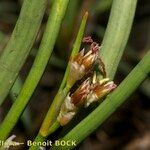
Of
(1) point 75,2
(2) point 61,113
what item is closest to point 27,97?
(2) point 61,113

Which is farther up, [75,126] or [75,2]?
[75,126]

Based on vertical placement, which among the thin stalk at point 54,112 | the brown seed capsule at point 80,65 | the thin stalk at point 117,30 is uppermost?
the thin stalk at point 117,30

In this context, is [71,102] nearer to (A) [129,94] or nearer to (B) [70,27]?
(A) [129,94]

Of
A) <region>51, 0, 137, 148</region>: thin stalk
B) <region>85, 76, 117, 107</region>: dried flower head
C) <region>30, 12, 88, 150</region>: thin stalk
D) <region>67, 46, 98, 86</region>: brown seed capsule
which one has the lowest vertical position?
<region>30, 12, 88, 150</region>: thin stalk

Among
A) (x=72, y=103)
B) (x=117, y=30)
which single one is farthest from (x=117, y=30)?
(x=72, y=103)

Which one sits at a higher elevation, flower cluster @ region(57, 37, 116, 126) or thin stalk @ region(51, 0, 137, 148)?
thin stalk @ region(51, 0, 137, 148)
